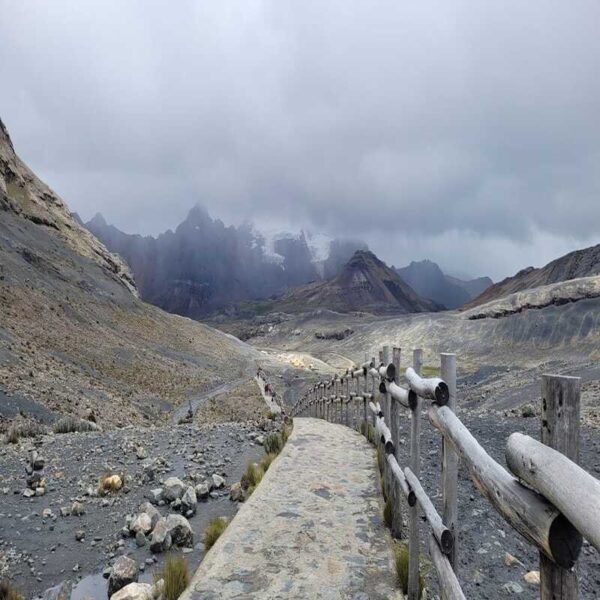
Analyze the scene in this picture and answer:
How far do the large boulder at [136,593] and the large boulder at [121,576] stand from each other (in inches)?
27.0

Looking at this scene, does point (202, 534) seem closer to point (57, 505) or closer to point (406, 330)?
point (57, 505)

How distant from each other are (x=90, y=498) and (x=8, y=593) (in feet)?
9.75

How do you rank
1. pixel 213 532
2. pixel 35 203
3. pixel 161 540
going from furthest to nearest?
pixel 35 203 < pixel 161 540 < pixel 213 532

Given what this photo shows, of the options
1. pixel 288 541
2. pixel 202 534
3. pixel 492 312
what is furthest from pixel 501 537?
pixel 492 312

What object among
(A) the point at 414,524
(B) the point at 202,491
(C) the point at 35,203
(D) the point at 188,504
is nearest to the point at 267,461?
(B) the point at 202,491

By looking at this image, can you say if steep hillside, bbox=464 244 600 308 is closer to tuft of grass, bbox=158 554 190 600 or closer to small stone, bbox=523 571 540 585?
small stone, bbox=523 571 540 585

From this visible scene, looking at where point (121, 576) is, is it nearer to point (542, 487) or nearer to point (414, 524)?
point (414, 524)

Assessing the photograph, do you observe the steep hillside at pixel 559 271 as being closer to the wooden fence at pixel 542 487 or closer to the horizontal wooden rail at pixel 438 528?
the horizontal wooden rail at pixel 438 528

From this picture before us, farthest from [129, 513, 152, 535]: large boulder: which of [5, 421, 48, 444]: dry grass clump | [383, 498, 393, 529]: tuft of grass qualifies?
[5, 421, 48, 444]: dry grass clump

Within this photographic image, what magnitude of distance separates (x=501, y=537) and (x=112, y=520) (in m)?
5.85

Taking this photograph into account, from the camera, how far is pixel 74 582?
6336 millimetres

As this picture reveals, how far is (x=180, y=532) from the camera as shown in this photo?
6949 millimetres

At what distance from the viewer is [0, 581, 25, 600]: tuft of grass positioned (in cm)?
556

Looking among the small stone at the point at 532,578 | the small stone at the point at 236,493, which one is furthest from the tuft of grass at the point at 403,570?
the small stone at the point at 236,493
